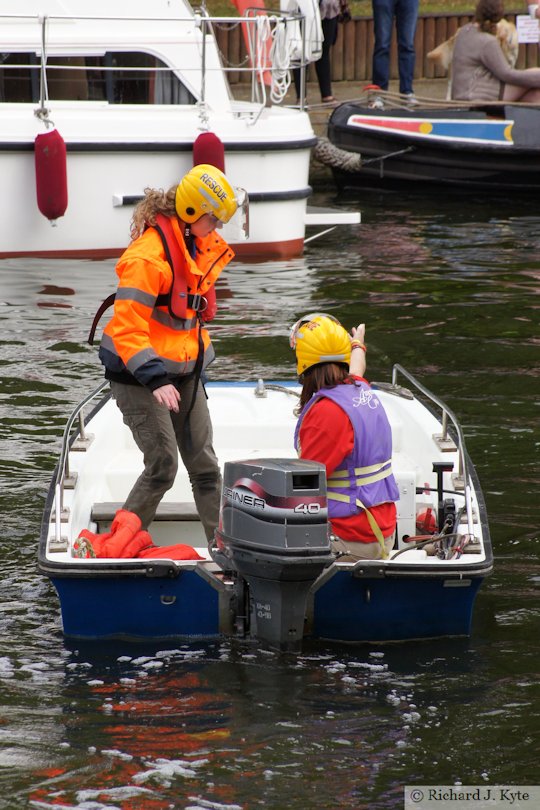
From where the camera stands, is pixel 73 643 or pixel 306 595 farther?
pixel 73 643

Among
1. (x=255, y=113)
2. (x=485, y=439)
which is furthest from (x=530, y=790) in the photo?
(x=255, y=113)

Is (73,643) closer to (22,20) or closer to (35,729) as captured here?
(35,729)

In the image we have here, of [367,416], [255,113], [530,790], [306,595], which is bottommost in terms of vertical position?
[530,790]

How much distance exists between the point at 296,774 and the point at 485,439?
12.9 ft

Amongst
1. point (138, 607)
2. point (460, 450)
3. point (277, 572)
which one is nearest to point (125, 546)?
point (138, 607)

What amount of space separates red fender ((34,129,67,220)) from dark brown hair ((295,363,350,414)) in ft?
23.5

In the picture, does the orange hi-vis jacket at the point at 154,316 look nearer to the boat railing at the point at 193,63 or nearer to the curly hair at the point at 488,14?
the boat railing at the point at 193,63

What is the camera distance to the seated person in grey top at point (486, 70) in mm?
15766

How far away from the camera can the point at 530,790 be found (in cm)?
448

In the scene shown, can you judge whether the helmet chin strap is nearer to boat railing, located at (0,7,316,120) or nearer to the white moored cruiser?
the white moored cruiser

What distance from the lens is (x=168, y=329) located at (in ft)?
18.6

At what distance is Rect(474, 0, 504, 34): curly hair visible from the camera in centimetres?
1554

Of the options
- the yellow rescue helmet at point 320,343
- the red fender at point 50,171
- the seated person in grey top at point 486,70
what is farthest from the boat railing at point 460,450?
the seated person in grey top at point 486,70

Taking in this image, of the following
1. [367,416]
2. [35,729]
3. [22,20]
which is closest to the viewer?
[35,729]
